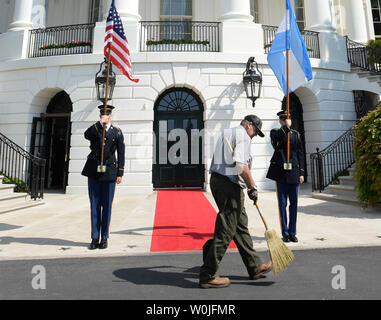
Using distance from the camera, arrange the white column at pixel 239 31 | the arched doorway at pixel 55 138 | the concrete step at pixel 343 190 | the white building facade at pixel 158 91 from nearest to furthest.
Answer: the concrete step at pixel 343 190 → the white building facade at pixel 158 91 → the white column at pixel 239 31 → the arched doorway at pixel 55 138

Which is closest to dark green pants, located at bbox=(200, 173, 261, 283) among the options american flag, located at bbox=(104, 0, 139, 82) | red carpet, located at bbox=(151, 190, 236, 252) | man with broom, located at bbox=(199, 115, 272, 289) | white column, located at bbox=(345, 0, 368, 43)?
man with broom, located at bbox=(199, 115, 272, 289)

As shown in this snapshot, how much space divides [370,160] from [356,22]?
40.8 ft

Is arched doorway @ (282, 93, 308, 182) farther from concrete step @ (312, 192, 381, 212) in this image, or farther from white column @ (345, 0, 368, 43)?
white column @ (345, 0, 368, 43)

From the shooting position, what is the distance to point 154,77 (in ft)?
33.6

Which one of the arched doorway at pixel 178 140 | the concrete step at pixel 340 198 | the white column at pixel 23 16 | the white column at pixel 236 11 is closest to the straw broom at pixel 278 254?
the concrete step at pixel 340 198

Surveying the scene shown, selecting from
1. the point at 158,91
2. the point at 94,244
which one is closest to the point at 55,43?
the point at 158,91

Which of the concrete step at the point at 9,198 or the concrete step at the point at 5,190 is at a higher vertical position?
the concrete step at the point at 5,190

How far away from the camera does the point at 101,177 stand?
365cm

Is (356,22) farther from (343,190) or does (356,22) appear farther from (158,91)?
(158,91)

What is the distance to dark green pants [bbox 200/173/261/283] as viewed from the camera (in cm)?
233

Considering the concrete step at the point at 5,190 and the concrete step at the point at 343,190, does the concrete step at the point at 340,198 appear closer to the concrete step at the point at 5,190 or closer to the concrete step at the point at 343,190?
the concrete step at the point at 343,190

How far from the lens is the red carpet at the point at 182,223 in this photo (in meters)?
3.91

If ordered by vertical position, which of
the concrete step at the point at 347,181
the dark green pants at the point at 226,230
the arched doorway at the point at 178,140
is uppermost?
the arched doorway at the point at 178,140

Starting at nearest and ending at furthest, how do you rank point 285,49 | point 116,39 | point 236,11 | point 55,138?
point 285,49
point 116,39
point 236,11
point 55,138
